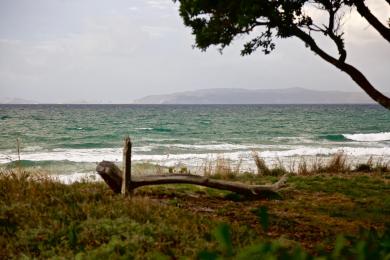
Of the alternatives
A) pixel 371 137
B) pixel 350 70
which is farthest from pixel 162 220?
pixel 371 137

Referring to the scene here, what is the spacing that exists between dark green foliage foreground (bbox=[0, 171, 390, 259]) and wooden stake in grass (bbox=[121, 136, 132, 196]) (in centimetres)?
79

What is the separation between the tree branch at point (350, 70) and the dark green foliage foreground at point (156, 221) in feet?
8.60

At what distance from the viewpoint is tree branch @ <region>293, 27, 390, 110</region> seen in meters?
9.95

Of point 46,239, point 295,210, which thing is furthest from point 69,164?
point 46,239

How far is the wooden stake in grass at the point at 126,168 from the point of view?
10.0 metres

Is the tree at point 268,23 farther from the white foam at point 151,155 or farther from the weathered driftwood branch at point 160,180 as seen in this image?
the white foam at point 151,155

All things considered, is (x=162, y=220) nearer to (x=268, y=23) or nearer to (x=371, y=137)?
(x=268, y=23)

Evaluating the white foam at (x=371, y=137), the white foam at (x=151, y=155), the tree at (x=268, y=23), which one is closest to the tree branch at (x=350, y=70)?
the tree at (x=268, y=23)

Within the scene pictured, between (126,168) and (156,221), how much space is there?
2.77 meters

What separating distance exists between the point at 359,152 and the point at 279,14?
25032mm

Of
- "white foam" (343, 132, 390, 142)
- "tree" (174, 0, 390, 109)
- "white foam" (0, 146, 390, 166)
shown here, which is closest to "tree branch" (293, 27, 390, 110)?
"tree" (174, 0, 390, 109)

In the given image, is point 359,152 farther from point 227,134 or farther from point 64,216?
point 64,216

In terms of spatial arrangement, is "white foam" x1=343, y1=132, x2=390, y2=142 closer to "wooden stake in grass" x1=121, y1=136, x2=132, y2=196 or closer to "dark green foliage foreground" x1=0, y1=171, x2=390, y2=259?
"dark green foliage foreground" x1=0, y1=171, x2=390, y2=259

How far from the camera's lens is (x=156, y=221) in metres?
7.54
